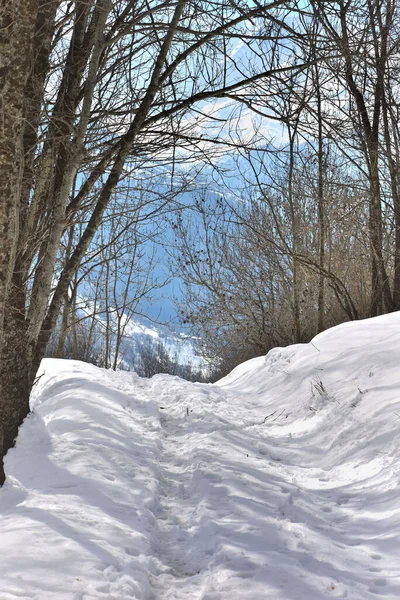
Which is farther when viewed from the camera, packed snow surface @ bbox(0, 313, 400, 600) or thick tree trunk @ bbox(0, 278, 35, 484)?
thick tree trunk @ bbox(0, 278, 35, 484)

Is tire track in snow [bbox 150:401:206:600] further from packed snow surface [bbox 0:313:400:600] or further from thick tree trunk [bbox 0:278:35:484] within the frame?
thick tree trunk [bbox 0:278:35:484]

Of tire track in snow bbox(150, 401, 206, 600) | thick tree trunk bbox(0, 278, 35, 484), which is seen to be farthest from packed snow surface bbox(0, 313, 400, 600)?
thick tree trunk bbox(0, 278, 35, 484)

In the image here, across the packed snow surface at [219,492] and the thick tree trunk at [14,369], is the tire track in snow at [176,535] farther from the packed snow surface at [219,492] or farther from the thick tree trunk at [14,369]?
the thick tree trunk at [14,369]

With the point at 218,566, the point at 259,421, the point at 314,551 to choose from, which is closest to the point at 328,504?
the point at 314,551

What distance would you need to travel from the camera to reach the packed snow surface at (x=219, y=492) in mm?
2430

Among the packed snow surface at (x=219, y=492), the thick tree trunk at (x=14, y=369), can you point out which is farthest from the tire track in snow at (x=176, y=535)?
the thick tree trunk at (x=14, y=369)

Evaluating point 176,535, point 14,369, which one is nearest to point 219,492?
point 176,535

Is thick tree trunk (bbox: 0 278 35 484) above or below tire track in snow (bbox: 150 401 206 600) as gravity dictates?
above

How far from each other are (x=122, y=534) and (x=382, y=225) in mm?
7121

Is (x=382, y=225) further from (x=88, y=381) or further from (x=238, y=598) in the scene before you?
(x=238, y=598)

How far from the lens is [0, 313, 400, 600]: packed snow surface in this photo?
7.97 ft

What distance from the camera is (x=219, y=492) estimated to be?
11.7 ft

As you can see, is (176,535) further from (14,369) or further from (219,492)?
(14,369)

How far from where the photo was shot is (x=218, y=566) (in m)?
2.61
